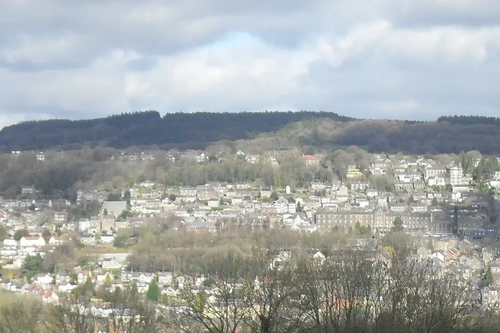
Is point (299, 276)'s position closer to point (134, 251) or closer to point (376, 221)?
point (134, 251)

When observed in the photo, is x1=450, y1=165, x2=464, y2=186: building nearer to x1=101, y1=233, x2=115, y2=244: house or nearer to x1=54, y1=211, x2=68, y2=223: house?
x1=54, y1=211, x2=68, y2=223: house

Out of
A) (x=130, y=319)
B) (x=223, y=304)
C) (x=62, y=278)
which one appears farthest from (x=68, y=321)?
(x=62, y=278)

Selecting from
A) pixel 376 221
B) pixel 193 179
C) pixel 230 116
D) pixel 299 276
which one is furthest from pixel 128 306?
pixel 230 116

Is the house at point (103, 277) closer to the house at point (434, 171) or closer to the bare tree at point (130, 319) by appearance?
the bare tree at point (130, 319)

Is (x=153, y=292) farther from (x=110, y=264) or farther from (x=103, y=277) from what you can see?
(x=110, y=264)

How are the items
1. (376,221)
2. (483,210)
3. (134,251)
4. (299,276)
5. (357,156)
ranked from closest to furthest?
(299,276) < (134,251) < (376,221) < (483,210) < (357,156)

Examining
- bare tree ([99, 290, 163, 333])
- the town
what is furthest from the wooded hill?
bare tree ([99, 290, 163, 333])

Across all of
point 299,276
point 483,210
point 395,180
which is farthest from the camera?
point 395,180
